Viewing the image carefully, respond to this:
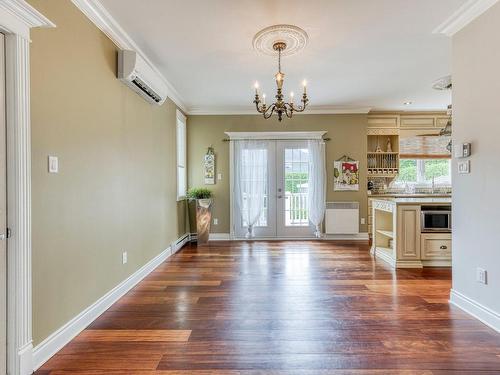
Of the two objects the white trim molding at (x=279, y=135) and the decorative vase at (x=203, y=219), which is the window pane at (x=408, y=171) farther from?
the decorative vase at (x=203, y=219)

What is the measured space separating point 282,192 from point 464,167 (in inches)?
142

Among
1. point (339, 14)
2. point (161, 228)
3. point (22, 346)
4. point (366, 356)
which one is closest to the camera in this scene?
point (22, 346)

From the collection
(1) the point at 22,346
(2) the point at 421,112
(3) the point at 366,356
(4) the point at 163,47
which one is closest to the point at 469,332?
(3) the point at 366,356

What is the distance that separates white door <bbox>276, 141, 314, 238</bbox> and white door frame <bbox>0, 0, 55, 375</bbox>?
4.62 metres

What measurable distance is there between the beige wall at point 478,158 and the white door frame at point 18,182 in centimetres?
319

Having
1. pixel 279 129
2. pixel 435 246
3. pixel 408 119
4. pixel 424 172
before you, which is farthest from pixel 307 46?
pixel 424 172

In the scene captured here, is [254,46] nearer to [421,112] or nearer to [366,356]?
[366,356]

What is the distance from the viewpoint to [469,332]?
222 centimetres

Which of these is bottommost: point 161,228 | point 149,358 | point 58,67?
point 149,358

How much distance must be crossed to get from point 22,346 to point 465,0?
402 centimetres

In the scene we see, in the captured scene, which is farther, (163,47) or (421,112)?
(421,112)

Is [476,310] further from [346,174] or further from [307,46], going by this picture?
[346,174]

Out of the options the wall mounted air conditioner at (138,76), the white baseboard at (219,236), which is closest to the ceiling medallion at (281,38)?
the wall mounted air conditioner at (138,76)

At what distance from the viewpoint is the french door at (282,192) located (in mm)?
5918
